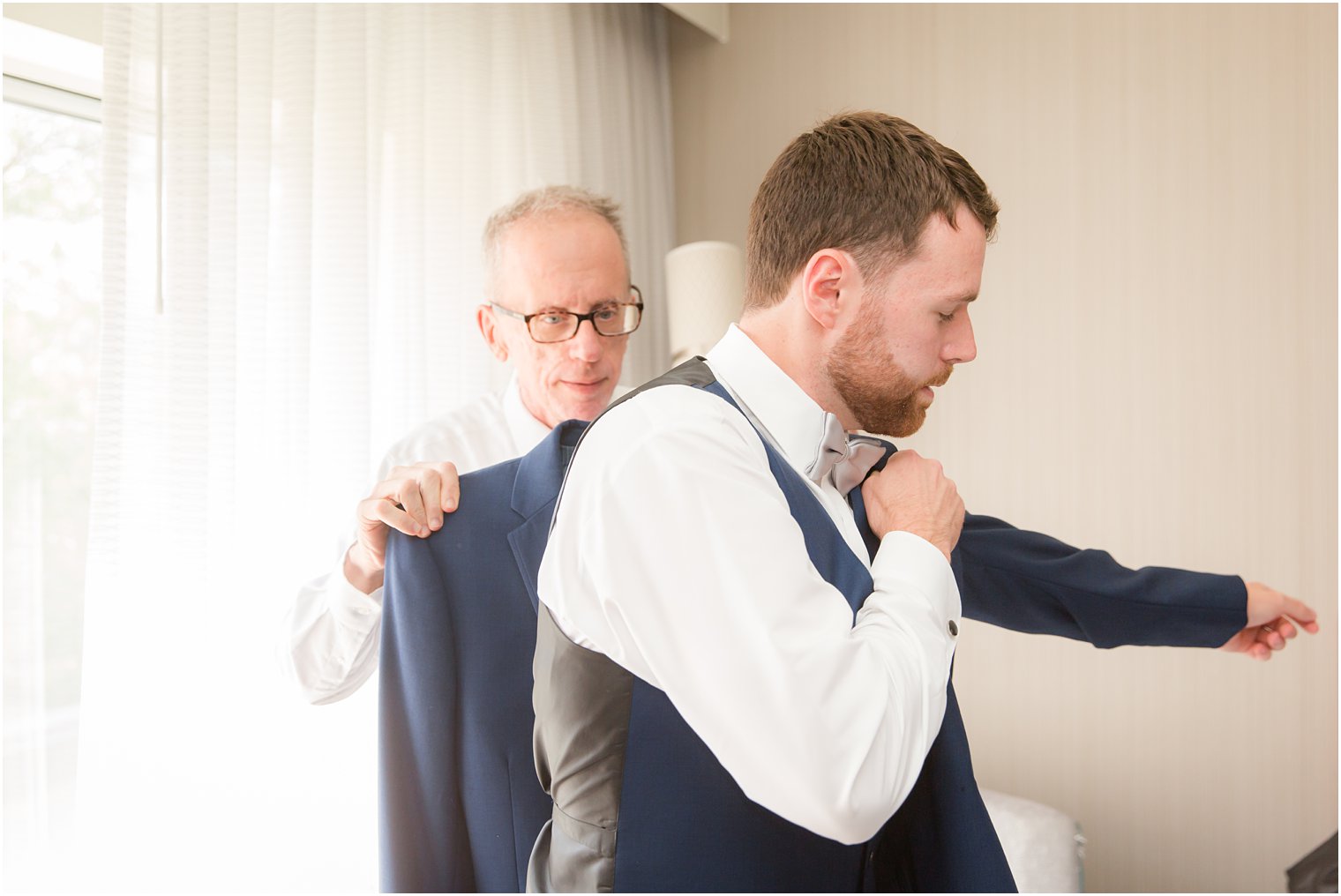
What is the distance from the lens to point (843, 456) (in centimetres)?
100

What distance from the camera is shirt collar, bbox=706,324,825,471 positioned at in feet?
3.19

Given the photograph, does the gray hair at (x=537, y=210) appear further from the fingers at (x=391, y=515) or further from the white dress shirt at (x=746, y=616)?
the white dress shirt at (x=746, y=616)

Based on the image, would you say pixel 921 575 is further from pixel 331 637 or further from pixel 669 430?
pixel 331 637

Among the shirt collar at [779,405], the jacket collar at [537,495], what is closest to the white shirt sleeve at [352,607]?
the jacket collar at [537,495]

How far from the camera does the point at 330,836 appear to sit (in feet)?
6.91

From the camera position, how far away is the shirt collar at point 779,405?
97cm

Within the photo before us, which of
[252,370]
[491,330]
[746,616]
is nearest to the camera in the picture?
[746,616]

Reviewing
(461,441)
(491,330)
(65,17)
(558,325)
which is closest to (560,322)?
(558,325)

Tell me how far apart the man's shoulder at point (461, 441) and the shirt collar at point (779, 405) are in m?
0.90

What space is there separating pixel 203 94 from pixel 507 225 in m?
0.72

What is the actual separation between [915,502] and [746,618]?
282 mm

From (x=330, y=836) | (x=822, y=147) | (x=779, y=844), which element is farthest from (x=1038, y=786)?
(x=822, y=147)

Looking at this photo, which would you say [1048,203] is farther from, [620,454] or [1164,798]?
[620,454]

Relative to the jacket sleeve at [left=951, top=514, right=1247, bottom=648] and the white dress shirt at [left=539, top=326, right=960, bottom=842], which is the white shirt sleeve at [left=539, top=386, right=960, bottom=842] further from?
the jacket sleeve at [left=951, top=514, right=1247, bottom=648]
